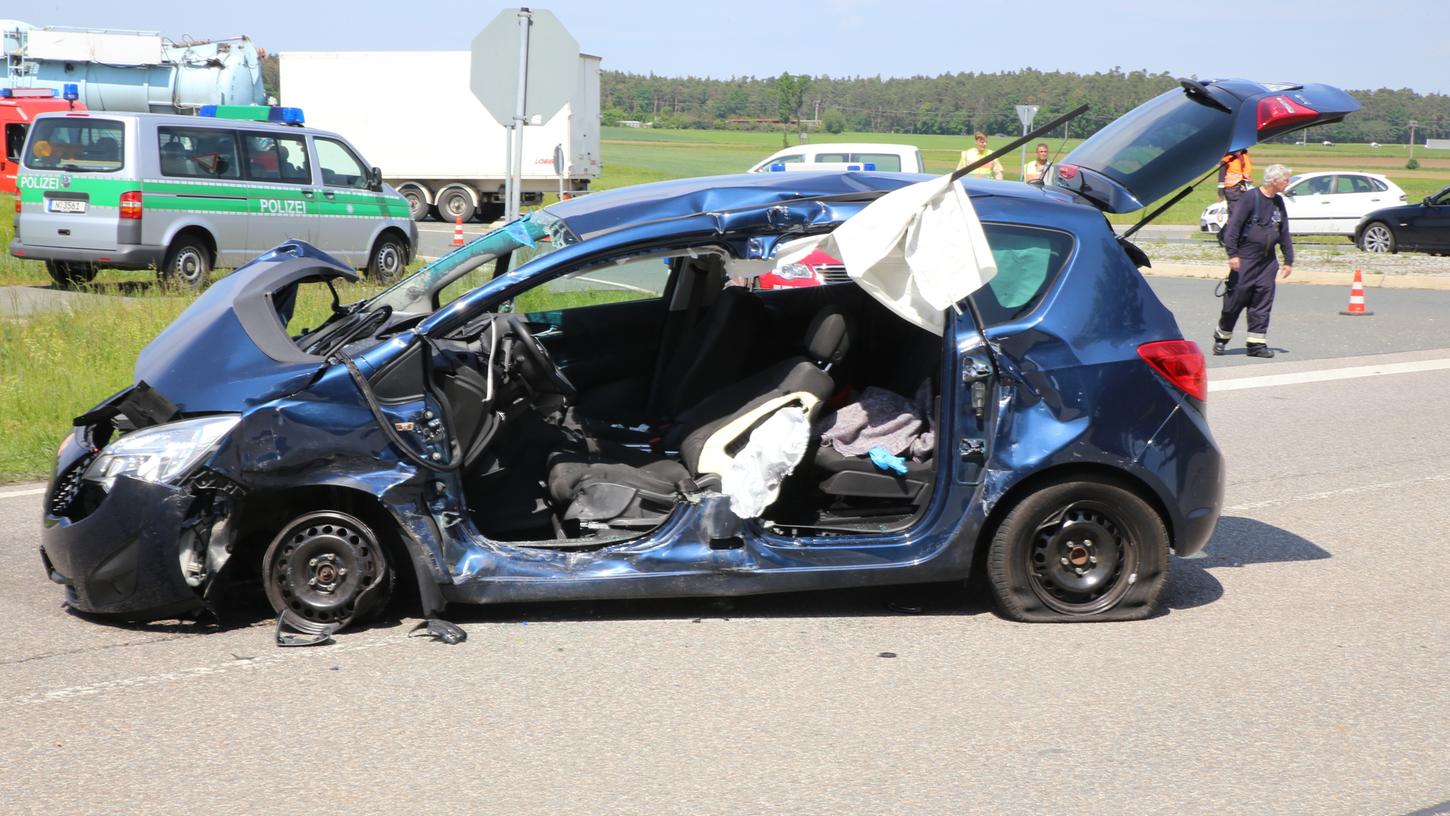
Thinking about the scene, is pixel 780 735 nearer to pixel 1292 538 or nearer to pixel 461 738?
pixel 461 738

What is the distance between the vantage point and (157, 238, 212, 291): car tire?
16.5m

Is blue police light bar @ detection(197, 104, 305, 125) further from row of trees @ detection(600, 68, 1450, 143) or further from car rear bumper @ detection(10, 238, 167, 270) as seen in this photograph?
row of trees @ detection(600, 68, 1450, 143)

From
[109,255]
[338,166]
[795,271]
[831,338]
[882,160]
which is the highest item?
[882,160]

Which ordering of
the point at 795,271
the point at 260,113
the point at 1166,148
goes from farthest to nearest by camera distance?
the point at 260,113 < the point at 795,271 < the point at 1166,148

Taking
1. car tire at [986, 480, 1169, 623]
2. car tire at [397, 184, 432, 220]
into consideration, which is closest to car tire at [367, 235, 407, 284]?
car tire at [397, 184, 432, 220]

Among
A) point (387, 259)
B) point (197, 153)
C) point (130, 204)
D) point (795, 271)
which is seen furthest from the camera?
point (387, 259)

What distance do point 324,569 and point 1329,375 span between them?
995 cm

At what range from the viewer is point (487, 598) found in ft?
16.8

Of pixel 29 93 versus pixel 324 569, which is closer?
pixel 324 569

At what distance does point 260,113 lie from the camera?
1022 inches

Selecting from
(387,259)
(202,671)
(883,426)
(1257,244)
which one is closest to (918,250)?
(883,426)

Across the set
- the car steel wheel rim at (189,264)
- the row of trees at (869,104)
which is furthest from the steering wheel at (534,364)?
the row of trees at (869,104)

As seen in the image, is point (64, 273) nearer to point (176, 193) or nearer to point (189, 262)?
point (189, 262)

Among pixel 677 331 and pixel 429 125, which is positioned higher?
pixel 429 125
